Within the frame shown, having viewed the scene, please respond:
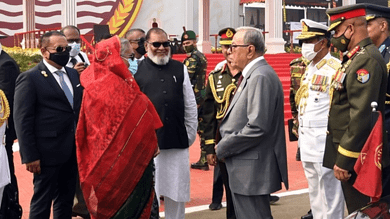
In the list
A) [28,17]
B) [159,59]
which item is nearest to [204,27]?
[28,17]

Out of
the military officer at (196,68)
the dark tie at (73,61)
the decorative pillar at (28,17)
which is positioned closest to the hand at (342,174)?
the dark tie at (73,61)

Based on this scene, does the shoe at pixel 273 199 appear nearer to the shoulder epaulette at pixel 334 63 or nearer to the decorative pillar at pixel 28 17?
the shoulder epaulette at pixel 334 63

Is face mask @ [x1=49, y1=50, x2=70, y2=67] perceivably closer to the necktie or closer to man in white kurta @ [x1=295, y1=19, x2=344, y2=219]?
the necktie

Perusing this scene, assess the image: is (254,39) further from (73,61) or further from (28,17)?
(28,17)

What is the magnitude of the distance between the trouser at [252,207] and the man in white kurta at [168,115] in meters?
1.41

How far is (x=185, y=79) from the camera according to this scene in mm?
6590

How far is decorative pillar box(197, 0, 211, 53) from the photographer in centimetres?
2847

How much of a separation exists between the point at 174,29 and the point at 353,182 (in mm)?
24460

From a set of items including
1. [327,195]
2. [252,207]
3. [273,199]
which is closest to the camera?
[252,207]

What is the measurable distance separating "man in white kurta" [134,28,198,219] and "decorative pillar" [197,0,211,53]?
2193 cm

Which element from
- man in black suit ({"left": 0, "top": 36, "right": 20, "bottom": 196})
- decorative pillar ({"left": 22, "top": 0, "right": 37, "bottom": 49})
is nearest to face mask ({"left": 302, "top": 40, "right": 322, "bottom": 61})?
man in black suit ({"left": 0, "top": 36, "right": 20, "bottom": 196})

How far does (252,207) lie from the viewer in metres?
5.05

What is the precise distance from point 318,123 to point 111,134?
225 centimetres

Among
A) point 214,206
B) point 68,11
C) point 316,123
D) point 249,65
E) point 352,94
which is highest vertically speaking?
point 68,11
